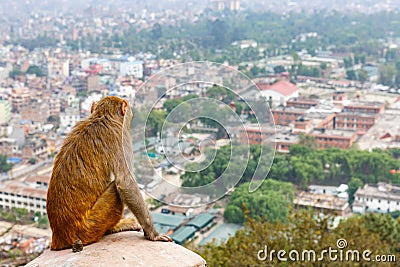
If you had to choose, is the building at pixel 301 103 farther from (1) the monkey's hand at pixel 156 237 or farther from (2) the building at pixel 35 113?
(1) the monkey's hand at pixel 156 237

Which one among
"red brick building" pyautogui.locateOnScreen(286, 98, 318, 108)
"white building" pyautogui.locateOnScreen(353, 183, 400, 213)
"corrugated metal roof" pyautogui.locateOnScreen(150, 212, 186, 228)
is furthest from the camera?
"red brick building" pyautogui.locateOnScreen(286, 98, 318, 108)

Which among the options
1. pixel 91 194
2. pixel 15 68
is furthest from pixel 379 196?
pixel 15 68

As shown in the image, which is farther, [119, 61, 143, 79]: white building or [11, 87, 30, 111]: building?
[119, 61, 143, 79]: white building

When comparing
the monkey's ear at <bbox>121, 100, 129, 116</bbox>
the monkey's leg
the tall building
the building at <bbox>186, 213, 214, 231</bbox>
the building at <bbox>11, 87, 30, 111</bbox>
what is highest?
the monkey's ear at <bbox>121, 100, 129, 116</bbox>

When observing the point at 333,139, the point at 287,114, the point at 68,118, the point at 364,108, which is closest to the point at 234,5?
the point at 364,108

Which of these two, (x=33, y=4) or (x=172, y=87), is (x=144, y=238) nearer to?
(x=172, y=87)

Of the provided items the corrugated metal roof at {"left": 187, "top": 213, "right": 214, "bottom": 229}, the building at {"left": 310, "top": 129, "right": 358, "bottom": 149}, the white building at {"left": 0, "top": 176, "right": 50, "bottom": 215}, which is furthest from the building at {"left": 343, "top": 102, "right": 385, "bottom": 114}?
the white building at {"left": 0, "top": 176, "right": 50, "bottom": 215}

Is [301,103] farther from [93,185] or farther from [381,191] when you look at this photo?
[93,185]

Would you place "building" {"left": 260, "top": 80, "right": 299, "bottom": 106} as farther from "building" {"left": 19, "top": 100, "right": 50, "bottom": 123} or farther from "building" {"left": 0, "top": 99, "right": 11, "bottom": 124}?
"building" {"left": 0, "top": 99, "right": 11, "bottom": 124}

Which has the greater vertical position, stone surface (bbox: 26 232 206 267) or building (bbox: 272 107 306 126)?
stone surface (bbox: 26 232 206 267)
